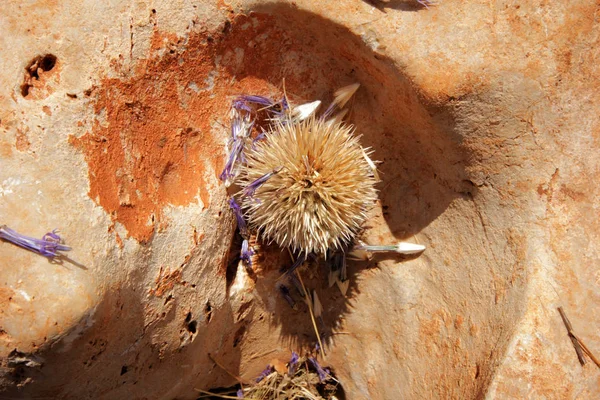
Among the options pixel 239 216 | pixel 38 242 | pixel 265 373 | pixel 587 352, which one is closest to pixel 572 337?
pixel 587 352

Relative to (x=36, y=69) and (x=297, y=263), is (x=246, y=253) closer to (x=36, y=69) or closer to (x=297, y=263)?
(x=297, y=263)

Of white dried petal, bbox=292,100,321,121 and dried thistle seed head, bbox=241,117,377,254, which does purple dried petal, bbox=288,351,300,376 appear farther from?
white dried petal, bbox=292,100,321,121

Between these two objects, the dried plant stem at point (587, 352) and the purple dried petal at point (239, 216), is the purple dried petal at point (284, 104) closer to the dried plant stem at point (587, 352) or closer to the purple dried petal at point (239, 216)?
the purple dried petal at point (239, 216)

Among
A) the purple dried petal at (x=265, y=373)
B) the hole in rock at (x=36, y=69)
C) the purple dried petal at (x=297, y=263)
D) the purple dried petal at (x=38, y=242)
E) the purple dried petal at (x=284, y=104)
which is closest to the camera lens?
the purple dried petal at (x=38, y=242)

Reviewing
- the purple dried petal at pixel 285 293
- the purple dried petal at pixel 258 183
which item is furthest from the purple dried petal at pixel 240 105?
the purple dried petal at pixel 285 293

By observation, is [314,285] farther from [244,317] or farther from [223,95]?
[223,95]

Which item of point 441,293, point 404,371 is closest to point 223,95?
point 441,293
